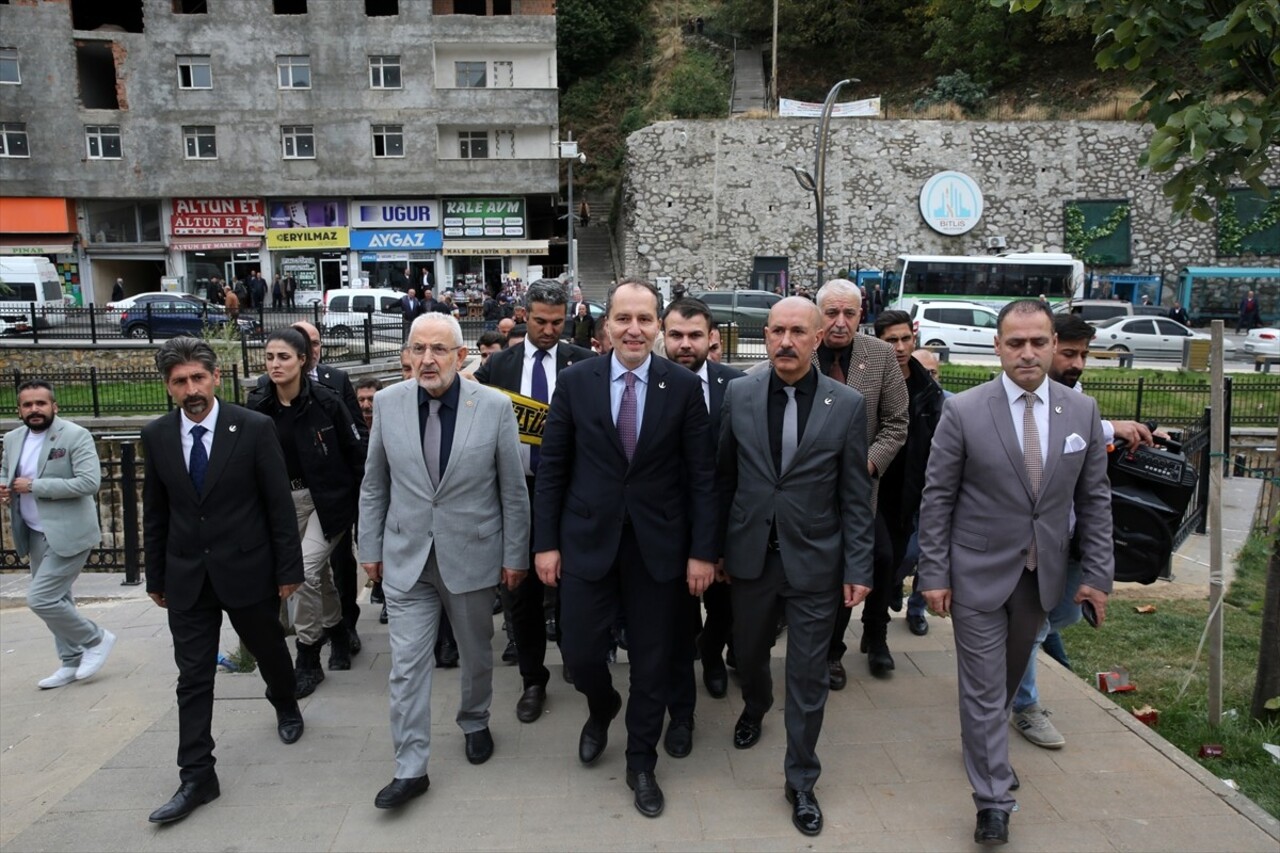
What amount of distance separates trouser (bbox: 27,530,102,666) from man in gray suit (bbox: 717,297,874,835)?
14.8ft

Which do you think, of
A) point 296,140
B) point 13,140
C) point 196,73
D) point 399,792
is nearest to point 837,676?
point 399,792

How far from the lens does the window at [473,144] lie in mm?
36531

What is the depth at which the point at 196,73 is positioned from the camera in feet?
115

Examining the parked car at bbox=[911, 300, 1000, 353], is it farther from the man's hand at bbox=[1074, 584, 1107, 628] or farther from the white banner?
the man's hand at bbox=[1074, 584, 1107, 628]

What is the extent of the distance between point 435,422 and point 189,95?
124 feet

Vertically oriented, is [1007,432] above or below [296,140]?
below

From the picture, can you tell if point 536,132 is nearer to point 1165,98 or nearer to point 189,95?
point 189,95

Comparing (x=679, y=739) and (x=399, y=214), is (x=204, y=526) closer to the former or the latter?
(x=679, y=739)

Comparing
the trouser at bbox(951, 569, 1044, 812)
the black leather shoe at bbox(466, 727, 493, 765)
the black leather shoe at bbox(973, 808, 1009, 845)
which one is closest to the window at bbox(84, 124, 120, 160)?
the black leather shoe at bbox(466, 727, 493, 765)

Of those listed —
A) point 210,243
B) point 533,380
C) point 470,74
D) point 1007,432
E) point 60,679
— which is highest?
point 470,74

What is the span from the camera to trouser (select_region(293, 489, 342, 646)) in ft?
16.0

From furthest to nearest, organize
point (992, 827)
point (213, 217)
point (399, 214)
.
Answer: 1. point (399, 214)
2. point (213, 217)
3. point (992, 827)

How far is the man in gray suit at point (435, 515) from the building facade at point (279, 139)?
107 ft

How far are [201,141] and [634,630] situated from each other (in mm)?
38282
